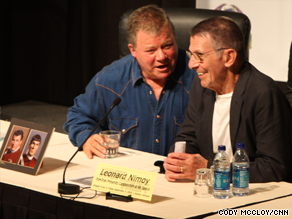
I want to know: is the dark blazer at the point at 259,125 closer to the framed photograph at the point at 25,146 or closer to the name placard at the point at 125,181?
the name placard at the point at 125,181

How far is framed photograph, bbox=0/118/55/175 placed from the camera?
1.95 metres

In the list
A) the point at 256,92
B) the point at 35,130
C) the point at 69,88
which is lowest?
the point at 69,88

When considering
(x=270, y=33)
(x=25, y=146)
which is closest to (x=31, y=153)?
(x=25, y=146)

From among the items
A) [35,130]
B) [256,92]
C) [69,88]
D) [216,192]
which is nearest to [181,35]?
[256,92]

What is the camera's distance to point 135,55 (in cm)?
254

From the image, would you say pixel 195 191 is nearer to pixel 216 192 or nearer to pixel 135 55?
pixel 216 192

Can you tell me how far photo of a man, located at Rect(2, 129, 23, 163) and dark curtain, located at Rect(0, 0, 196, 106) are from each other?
3247 millimetres

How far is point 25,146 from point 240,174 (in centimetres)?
93

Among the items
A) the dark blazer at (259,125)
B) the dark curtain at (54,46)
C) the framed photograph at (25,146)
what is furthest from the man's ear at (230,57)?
the dark curtain at (54,46)

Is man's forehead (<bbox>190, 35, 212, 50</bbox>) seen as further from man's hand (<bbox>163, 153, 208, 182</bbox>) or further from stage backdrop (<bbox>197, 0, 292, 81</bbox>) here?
stage backdrop (<bbox>197, 0, 292, 81</bbox>)

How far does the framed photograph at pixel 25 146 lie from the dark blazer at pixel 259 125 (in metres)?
0.70

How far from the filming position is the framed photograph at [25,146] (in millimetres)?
1952

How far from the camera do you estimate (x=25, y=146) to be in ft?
6.57

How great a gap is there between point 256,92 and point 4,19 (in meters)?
4.81
